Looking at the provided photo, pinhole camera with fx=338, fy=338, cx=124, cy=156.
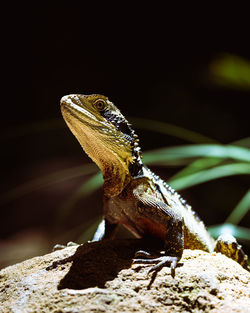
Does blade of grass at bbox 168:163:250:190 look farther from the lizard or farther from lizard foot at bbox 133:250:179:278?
lizard foot at bbox 133:250:179:278

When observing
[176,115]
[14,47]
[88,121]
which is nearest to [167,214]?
[88,121]

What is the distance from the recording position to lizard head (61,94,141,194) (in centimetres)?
290

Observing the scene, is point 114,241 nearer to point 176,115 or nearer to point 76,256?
point 76,256

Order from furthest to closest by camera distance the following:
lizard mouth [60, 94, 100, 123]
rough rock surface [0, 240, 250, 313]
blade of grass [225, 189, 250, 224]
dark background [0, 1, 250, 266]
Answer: dark background [0, 1, 250, 266]
blade of grass [225, 189, 250, 224]
lizard mouth [60, 94, 100, 123]
rough rock surface [0, 240, 250, 313]

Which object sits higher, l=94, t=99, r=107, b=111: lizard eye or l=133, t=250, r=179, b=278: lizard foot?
l=94, t=99, r=107, b=111: lizard eye

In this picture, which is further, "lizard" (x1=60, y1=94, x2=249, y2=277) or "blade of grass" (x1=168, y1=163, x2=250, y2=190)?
"blade of grass" (x1=168, y1=163, x2=250, y2=190)

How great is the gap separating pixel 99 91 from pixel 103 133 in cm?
670

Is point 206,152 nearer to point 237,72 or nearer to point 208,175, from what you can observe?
point 208,175

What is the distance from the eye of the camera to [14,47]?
9.86 m

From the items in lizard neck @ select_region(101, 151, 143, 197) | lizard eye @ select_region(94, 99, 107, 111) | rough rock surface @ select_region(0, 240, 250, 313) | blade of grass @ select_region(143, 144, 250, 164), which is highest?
lizard eye @ select_region(94, 99, 107, 111)

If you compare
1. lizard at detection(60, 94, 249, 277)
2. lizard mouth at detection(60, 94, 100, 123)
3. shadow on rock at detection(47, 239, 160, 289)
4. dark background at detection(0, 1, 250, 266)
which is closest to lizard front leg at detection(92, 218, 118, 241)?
lizard at detection(60, 94, 249, 277)

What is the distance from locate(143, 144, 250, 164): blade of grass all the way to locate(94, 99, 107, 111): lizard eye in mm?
1513

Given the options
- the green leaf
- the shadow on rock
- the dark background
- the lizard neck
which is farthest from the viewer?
the dark background

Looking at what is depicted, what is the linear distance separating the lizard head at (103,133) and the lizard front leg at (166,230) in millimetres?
343
